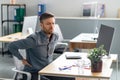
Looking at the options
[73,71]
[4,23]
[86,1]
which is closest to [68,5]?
[86,1]

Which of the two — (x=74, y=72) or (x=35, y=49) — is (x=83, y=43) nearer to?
(x=35, y=49)

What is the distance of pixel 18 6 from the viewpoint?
279 inches

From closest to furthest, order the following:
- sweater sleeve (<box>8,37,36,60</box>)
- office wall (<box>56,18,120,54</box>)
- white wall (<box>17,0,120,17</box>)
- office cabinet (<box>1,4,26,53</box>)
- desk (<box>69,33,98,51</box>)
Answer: sweater sleeve (<box>8,37,36,60</box>), desk (<box>69,33,98,51</box>), office wall (<box>56,18,120,54</box>), white wall (<box>17,0,120,17</box>), office cabinet (<box>1,4,26,53</box>)

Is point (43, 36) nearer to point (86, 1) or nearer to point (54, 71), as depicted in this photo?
point (54, 71)

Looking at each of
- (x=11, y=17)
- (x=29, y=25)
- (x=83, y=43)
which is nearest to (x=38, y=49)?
(x=83, y=43)

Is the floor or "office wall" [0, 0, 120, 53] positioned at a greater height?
"office wall" [0, 0, 120, 53]

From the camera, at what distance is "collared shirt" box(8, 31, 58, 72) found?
9.68 feet

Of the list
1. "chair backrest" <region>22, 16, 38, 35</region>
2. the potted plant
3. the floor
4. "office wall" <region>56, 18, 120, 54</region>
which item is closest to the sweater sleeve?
the potted plant

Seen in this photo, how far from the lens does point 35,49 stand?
3020mm

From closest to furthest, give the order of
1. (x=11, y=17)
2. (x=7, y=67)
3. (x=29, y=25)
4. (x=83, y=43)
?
(x=83, y=43), (x=29, y=25), (x=7, y=67), (x=11, y=17)

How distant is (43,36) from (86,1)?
3.63 m

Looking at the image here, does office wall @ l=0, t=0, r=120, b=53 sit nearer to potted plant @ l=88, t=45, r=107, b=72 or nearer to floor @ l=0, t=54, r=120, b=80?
floor @ l=0, t=54, r=120, b=80

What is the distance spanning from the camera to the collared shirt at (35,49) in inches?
116

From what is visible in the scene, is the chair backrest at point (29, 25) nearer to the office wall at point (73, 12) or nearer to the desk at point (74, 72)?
the office wall at point (73, 12)
